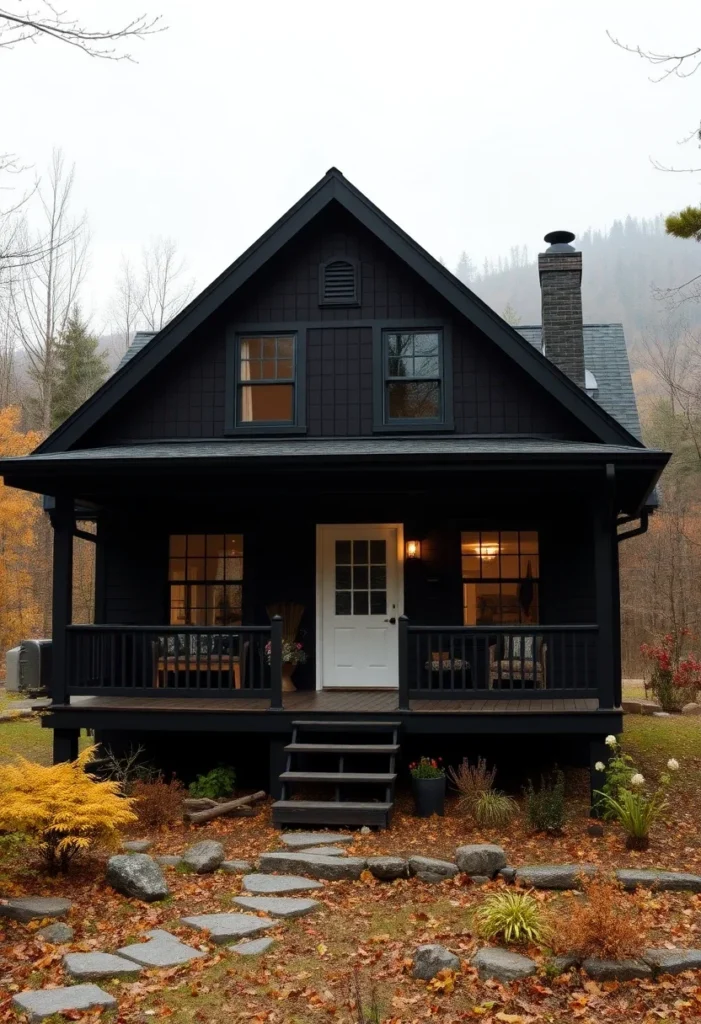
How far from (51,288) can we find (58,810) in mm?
24964

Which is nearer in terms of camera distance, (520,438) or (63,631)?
(63,631)

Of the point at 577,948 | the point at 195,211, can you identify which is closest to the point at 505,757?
the point at 577,948

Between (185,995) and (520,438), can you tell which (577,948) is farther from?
(520,438)

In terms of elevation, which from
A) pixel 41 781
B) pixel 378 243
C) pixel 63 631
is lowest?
pixel 41 781

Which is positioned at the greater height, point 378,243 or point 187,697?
point 378,243

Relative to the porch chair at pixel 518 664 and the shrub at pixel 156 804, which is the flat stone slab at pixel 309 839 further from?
the porch chair at pixel 518 664

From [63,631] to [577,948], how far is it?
6.63 meters

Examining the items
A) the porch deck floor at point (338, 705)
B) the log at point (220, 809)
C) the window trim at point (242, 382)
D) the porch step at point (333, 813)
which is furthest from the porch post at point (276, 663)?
the window trim at point (242, 382)

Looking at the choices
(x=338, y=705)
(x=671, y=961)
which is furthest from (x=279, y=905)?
(x=338, y=705)

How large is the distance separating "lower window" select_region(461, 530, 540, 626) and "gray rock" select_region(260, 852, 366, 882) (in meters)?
4.69

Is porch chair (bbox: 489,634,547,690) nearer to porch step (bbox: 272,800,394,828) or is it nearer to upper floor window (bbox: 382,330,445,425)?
porch step (bbox: 272,800,394,828)

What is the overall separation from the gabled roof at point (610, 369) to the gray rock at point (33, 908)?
848 centimetres

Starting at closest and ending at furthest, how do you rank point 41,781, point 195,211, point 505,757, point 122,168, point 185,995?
1. point 185,995
2. point 41,781
3. point 505,757
4. point 122,168
5. point 195,211

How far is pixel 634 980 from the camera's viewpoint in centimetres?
544
